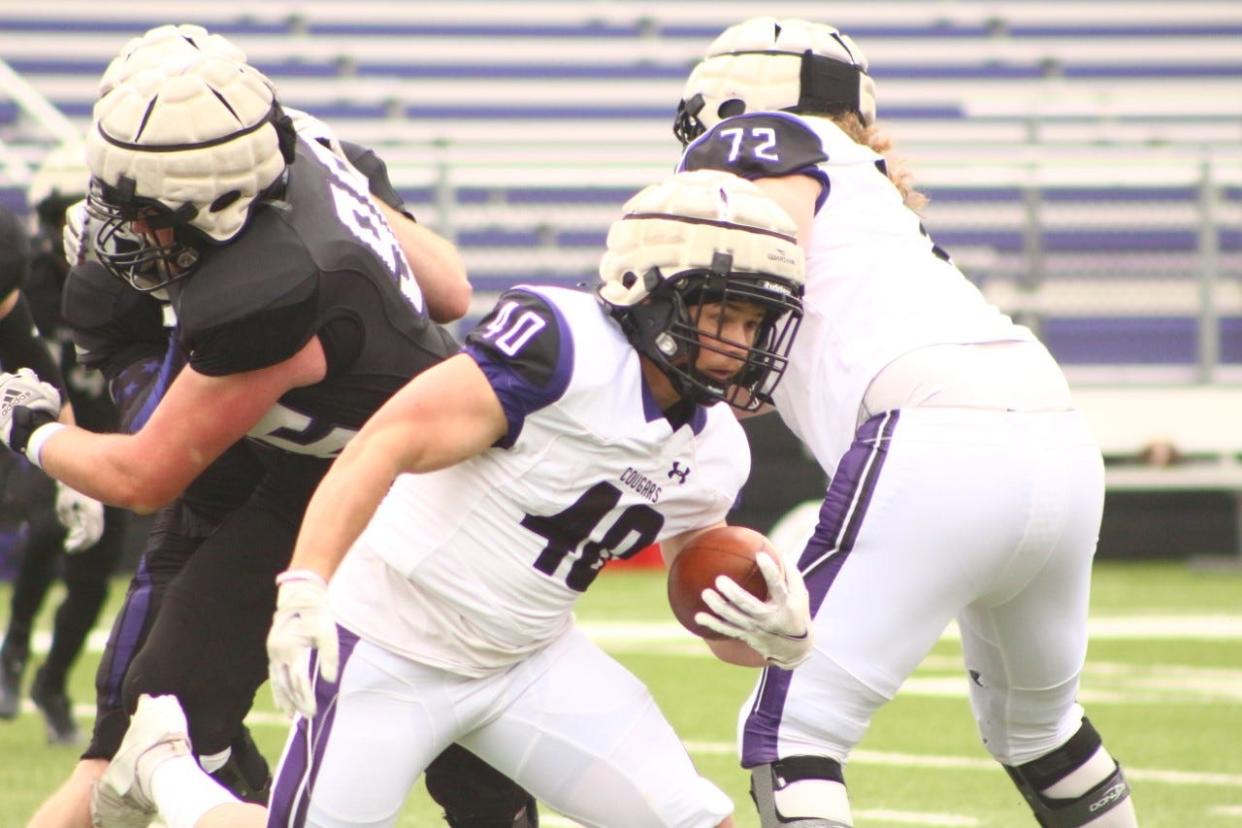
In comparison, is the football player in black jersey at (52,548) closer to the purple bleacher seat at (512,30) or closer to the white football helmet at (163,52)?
the white football helmet at (163,52)

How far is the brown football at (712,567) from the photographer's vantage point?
277 cm

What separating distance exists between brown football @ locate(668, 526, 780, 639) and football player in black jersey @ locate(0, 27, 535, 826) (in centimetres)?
51

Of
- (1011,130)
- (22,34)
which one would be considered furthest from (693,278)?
(22,34)

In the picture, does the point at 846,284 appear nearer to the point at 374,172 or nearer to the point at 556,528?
the point at 556,528

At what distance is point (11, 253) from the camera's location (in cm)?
411

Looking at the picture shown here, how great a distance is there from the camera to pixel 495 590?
265cm

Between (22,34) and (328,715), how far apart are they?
10.5 meters

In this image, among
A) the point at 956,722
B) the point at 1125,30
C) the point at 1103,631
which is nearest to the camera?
the point at 956,722

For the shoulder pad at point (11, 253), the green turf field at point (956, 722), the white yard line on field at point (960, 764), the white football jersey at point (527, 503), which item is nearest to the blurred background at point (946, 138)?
the green turf field at point (956, 722)

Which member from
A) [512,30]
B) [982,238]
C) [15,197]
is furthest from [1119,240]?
[15,197]

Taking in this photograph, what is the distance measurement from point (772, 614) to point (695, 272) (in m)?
0.48

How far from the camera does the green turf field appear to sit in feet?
14.3

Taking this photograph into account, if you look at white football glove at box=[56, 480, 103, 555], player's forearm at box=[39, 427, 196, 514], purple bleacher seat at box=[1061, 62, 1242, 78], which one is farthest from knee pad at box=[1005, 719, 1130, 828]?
purple bleacher seat at box=[1061, 62, 1242, 78]

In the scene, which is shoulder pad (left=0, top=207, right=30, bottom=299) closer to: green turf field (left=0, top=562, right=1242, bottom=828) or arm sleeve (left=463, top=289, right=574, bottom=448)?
green turf field (left=0, top=562, right=1242, bottom=828)
